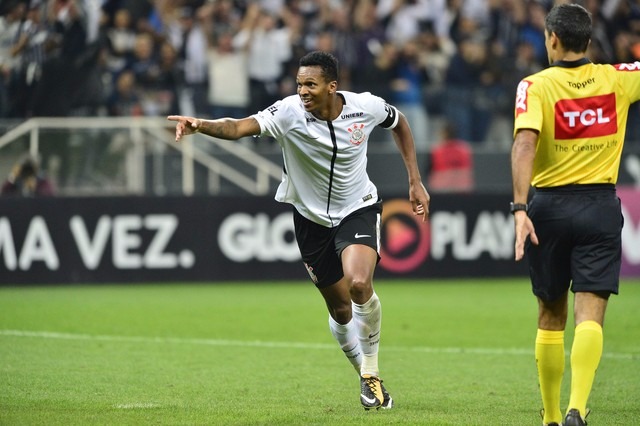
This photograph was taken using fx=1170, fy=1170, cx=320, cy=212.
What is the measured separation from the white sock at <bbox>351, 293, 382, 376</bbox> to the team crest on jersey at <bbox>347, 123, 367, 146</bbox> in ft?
3.53

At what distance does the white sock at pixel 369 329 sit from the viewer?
26.3 feet

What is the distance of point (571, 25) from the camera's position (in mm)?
6422

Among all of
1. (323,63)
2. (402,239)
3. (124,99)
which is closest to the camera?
(323,63)

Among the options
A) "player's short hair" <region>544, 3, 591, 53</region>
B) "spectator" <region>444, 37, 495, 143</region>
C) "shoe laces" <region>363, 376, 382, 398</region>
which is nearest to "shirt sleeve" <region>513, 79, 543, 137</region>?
"player's short hair" <region>544, 3, 591, 53</region>

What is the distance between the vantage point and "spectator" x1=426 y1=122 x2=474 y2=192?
18.6 metres

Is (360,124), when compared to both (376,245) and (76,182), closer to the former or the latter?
(376,245)

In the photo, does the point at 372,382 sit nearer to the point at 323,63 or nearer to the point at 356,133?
the point at 356,133

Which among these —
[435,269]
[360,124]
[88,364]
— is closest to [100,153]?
[435,269]

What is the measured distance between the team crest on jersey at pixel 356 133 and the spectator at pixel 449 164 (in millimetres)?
10370

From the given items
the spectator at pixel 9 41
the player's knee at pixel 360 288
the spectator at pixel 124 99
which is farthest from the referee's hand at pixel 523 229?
the spectator at pixel 124 99

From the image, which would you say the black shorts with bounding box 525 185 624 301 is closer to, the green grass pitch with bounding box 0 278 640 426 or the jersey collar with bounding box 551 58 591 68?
the jersey collar with bounding box 551 58 591 68

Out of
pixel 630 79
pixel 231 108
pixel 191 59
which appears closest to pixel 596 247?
pixel 630 79

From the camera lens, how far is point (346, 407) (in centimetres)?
783

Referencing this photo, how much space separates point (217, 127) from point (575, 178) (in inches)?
87.9
